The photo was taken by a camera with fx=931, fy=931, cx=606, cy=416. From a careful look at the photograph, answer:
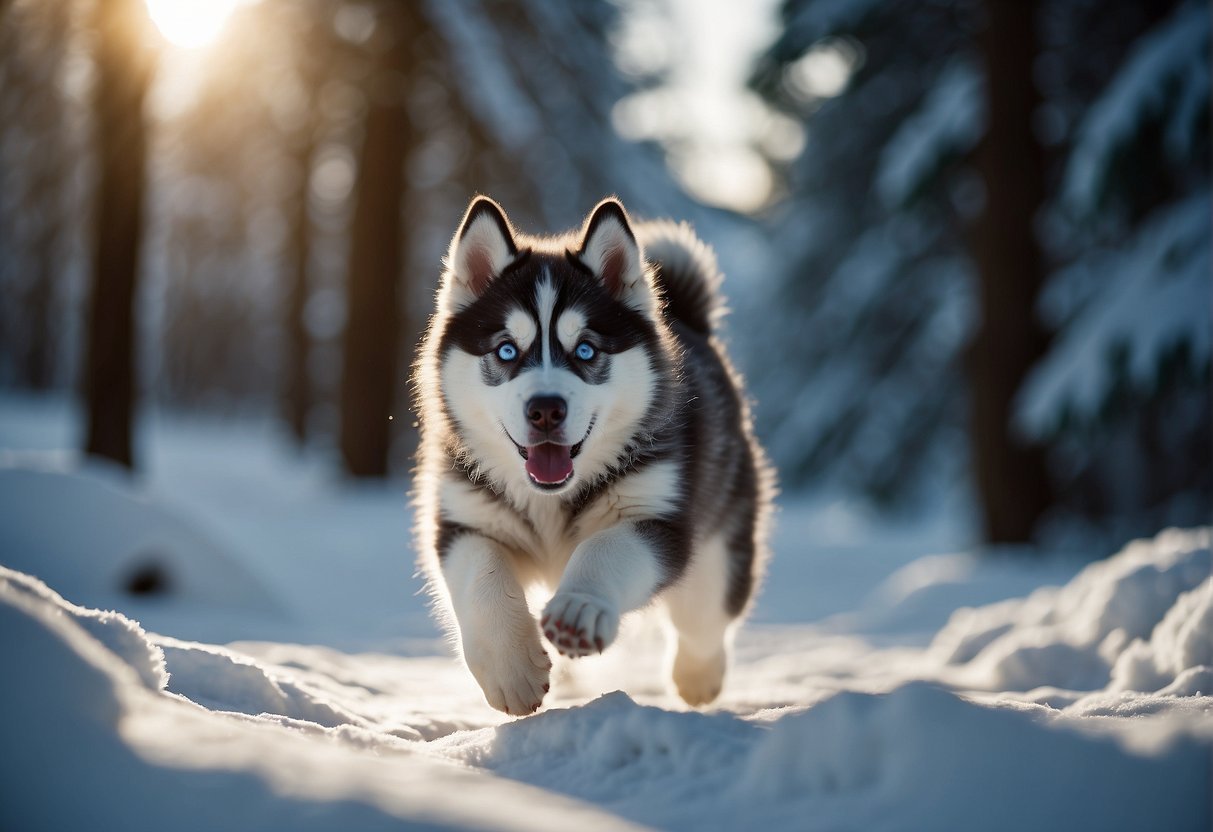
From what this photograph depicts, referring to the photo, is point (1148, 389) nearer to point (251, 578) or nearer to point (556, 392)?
point (556, 392)

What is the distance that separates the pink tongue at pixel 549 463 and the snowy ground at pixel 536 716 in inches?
26.2

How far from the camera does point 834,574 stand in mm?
8805

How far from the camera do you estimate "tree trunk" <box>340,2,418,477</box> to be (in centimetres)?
1036

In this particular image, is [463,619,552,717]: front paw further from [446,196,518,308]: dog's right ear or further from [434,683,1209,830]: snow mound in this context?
[446,196,518,308]: dog's right ear

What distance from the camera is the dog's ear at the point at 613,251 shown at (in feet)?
10.5

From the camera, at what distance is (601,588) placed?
2.53m

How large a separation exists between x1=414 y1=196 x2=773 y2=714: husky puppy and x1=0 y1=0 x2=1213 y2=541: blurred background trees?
390cm

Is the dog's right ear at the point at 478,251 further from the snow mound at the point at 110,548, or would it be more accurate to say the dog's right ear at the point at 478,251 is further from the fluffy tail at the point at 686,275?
the snow mound at the point at 110,548

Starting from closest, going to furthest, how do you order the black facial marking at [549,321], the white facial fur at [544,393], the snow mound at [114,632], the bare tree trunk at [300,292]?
1. the snow mound at [114,632]
2. the white facial fur at [544,393]
3. the black facial marking at [549,321]
4. the bare tree trunk at [300,292]

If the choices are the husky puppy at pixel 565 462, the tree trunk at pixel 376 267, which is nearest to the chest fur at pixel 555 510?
the husky puppy at pixel 565 462

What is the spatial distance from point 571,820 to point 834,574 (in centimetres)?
759

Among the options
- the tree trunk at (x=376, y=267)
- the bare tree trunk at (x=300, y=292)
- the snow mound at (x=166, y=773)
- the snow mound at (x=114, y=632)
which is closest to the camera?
the snow mound at (x=166, y=773)

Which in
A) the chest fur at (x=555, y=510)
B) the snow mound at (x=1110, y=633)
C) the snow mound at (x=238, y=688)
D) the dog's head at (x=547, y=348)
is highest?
the dog's head at (x=547, y=348)

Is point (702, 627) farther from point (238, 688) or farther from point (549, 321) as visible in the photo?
point (238, 688)
